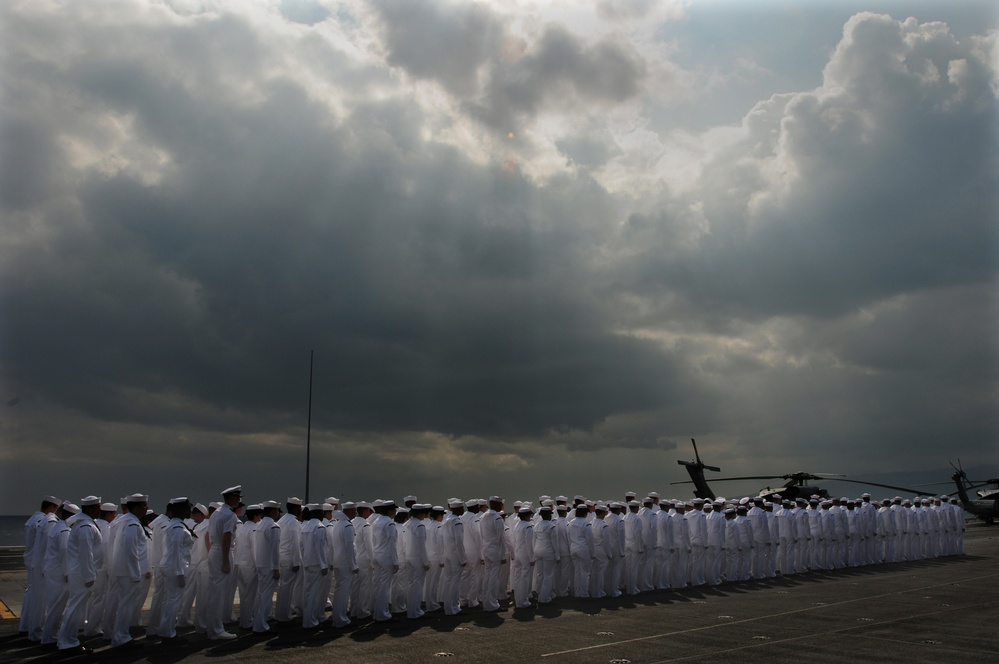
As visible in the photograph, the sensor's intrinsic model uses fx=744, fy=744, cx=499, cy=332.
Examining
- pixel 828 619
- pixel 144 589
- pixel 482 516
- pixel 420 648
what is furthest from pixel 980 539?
pixel 144 589

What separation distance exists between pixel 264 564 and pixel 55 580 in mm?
3040

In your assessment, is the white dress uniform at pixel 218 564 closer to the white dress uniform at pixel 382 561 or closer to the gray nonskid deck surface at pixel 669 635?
the gray nonskid deck surface at pixel 669 635

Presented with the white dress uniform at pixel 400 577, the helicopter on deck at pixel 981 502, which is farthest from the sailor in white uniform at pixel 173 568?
the helicopter on deck at pixel 981 502

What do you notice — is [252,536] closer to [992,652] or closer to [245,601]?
[245,601]

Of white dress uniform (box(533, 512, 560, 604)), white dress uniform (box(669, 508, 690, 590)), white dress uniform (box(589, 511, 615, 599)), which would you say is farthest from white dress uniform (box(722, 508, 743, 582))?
white dress uniform (box(533, 512, 560, 604))

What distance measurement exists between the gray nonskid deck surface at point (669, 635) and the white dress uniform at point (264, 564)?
1.18 ft

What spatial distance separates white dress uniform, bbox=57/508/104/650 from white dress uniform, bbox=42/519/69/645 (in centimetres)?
14

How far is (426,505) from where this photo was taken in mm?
15469

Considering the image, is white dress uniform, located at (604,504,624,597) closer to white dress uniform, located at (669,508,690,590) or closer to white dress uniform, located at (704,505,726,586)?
white dress uniform, located at (669,508,690,590)

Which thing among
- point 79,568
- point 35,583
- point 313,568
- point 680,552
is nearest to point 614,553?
point 680,552

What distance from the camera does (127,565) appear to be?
1134cm

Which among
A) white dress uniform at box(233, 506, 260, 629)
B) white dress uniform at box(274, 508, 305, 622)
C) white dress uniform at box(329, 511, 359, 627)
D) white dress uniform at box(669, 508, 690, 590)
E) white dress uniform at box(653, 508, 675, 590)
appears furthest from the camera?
white dress uniform at box(669, 508, 690, 590)

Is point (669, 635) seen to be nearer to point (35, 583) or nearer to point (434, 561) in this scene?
point (434, 561)

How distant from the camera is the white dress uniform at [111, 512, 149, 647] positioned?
37.1 ft
